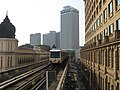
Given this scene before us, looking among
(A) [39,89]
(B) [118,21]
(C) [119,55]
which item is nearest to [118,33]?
(C) [119,55]

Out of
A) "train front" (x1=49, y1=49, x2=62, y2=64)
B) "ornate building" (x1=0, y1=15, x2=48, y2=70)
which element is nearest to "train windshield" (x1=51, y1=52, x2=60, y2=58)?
"train front" (x1=49, y1=49, x2=62, y2=64)

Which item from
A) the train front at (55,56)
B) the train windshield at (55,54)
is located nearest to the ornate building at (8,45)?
the train front at (55,56)

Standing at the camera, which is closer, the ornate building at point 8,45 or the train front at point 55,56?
the train front at point 55,56

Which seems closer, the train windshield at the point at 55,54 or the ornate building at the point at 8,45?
the train windshield at the point at 55,54

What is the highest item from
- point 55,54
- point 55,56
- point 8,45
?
point 8,45

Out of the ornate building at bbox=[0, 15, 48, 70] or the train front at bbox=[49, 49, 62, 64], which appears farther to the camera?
the ornate building at bbox=[0, 15, 48, 70]

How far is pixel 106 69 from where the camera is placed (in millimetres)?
30828

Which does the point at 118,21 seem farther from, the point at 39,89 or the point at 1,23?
the point at 1,23

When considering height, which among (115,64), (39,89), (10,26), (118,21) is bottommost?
(39,89)

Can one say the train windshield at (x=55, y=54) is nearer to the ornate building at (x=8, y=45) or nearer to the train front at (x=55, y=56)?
the train front at (x=55, y=56)

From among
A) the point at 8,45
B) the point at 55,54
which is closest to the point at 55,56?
the point at 55,54

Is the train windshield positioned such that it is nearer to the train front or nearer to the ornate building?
the train front

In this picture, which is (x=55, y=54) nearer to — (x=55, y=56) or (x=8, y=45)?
(x=55, y=56)

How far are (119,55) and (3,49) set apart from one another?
4933 cm
